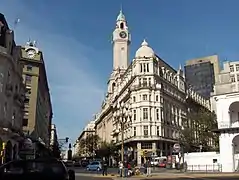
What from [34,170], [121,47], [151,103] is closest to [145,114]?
[151,103]

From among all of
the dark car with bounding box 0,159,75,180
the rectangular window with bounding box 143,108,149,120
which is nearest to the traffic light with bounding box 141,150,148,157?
the rectangular window with bounding box 143,108,149,120

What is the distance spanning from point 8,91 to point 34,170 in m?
36.6

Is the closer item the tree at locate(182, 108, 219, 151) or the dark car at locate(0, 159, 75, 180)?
the dark car at locate(0, 159, 75, 180)

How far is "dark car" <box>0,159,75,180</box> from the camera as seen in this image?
11266mm

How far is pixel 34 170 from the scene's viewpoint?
447 inches

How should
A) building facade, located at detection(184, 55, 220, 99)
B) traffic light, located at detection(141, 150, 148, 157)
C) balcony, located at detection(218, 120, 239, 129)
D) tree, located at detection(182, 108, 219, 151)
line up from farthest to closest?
building facade, located at detection(184, 55, 220, 99)
traffic light, located at detection(141, 150, 148, 157)
tree, located at detection(182, 108, 219, 151)
balcony, located at detection(218, 120, 239, 129)

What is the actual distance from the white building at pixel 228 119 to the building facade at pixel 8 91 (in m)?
28.3

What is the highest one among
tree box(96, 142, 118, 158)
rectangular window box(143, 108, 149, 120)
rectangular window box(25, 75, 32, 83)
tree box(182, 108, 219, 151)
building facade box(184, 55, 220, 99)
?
building facade box(184, 55, 220, 99)

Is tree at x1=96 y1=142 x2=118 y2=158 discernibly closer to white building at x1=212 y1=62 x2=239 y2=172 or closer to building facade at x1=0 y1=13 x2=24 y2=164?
building facade at x1=0 y1=13 x2=24 y2=164

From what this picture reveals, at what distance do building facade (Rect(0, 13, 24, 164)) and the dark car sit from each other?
98.6 ft

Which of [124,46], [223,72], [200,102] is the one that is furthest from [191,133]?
[124,46]

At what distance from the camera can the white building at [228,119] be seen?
49.0 meters

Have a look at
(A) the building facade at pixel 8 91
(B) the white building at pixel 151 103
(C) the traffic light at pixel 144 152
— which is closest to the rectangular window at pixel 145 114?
(B) the white building at pixel 151 103

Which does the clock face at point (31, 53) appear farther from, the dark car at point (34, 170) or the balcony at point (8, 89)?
the dark car at point (34, 170)
